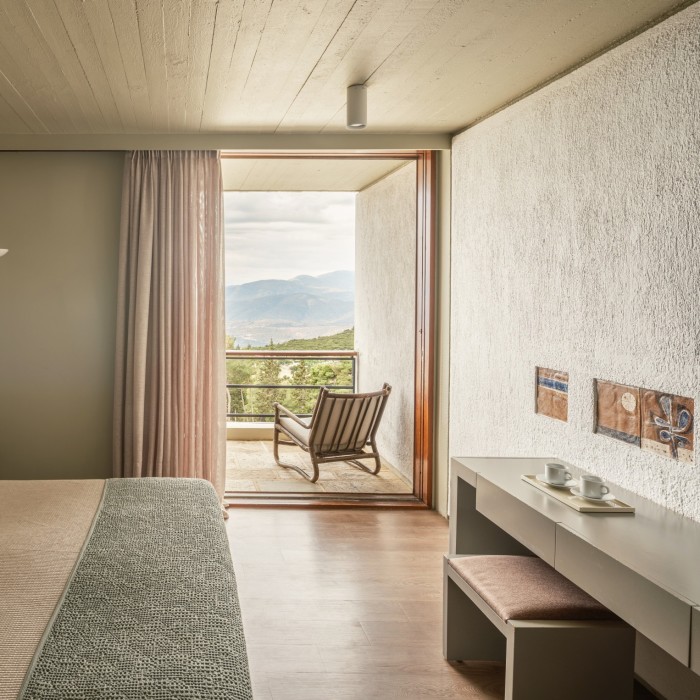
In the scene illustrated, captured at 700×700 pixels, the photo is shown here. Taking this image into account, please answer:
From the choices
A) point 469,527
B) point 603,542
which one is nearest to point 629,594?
point 603,542

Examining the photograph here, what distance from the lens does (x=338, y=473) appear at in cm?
624

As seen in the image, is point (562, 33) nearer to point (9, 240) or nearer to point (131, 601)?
point (131, 601)

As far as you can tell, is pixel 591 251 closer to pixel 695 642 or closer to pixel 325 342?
pixel 695 642

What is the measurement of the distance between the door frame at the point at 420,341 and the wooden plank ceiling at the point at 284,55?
23.9 inches

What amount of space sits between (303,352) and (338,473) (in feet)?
5.26

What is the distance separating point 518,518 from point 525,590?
24 centimetres

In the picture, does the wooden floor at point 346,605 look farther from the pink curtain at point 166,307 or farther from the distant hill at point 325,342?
the distant hill at point 325,342

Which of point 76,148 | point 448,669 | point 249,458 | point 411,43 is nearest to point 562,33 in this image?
point 411,43

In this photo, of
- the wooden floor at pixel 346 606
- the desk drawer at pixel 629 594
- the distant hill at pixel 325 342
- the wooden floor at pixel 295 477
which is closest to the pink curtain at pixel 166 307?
the wooden floor at pixel 346 606

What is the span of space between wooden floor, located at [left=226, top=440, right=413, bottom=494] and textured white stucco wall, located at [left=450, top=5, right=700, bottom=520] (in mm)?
1573

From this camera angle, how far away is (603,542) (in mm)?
2047

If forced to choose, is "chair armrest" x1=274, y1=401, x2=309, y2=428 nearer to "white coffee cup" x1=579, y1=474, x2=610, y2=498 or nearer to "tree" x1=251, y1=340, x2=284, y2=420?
"tree" x1=251, y1=340, x2=284, y2=420

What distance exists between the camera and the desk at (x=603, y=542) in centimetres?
169

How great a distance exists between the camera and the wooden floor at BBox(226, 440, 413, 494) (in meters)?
5.65
